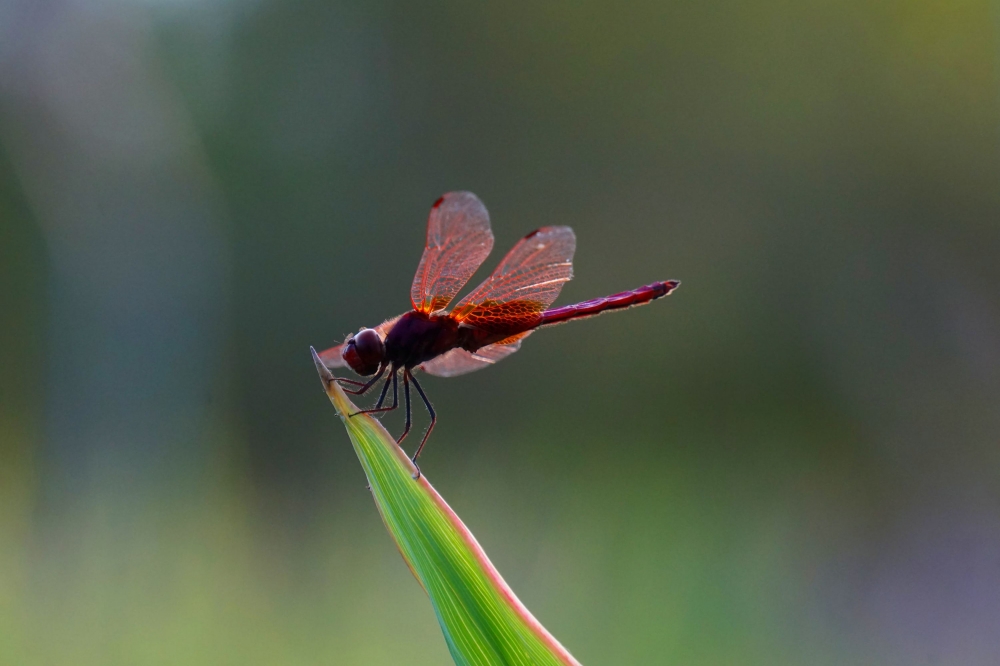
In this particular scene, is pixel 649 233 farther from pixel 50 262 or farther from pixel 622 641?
pixel 50 262

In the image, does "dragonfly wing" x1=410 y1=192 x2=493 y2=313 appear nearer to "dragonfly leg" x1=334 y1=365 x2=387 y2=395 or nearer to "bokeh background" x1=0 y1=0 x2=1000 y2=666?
"dragonfly leg" x1=334 y1=365 x2=387 y2=395

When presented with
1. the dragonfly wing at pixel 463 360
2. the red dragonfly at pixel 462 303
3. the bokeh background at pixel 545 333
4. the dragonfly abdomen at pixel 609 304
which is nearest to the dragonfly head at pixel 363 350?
the red dragonfly at pixel 462 303

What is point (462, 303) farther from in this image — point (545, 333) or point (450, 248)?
point (545, 333)

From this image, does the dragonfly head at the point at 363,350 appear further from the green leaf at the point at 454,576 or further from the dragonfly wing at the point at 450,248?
the green leaf at the point at 454,576

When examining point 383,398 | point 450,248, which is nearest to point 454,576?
point 383,398

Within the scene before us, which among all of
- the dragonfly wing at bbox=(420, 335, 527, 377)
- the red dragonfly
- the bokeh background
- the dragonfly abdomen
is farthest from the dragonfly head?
the bokeh background

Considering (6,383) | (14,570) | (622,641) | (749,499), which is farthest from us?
(6,383)

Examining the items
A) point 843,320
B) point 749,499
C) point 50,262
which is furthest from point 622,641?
point 50,262
